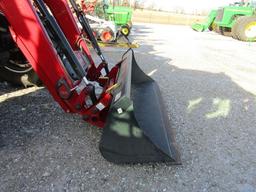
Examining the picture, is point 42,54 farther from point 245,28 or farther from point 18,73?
point 245,28

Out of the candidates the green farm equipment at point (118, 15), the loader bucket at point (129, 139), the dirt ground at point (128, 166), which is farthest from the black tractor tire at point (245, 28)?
the loader bucket at point (129, 139)

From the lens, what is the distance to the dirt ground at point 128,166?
2.35m

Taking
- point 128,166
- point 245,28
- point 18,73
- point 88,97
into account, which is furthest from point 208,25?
point 128,166

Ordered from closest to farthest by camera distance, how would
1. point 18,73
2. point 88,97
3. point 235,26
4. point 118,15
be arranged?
point 88,97, point 18,73, point 118,15, point 235,26

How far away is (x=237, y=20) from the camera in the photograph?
12.7 metres

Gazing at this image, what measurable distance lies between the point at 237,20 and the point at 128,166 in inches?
467

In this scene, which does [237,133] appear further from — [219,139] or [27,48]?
[27,48]

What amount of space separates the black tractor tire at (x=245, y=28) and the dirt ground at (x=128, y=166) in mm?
8504

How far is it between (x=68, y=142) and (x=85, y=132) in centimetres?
24

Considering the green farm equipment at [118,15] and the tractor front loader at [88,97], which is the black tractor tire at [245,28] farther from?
the tractor front loader at [88,97]

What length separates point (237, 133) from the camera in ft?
10.9

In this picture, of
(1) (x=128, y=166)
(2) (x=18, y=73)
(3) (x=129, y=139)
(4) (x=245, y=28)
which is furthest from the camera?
(4) (x=245, y=28)

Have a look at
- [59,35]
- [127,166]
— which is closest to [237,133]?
[127,166]

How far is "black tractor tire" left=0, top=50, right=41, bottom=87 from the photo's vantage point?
381cm
